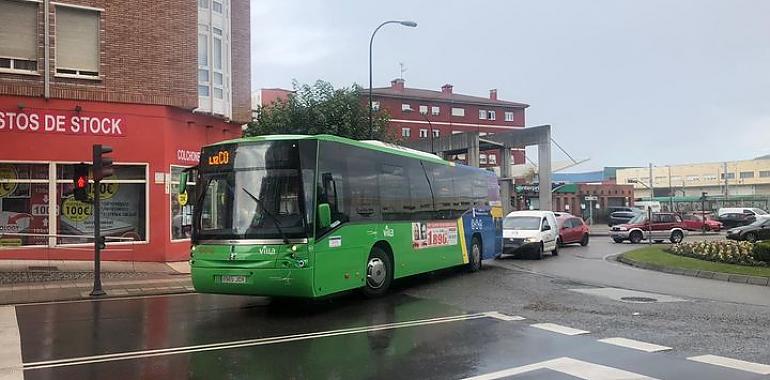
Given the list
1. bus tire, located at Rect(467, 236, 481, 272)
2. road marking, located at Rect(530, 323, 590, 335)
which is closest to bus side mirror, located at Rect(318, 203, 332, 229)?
road marking, located at Rect(530, 323, 590, 335)

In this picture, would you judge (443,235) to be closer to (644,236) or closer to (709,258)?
(709,258)

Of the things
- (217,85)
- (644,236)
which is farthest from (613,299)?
(644,236)

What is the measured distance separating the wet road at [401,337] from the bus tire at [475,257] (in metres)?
4.12

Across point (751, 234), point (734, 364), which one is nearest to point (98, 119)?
→ point (734, 364)

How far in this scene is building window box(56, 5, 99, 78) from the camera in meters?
18.2

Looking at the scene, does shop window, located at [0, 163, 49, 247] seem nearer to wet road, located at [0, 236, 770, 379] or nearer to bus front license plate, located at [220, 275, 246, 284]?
wet road, located at [0, 236, 770, 379]

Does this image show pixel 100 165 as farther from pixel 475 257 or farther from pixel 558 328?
pixel 558 328

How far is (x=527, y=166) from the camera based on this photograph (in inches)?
3285

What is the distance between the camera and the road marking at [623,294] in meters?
12.2

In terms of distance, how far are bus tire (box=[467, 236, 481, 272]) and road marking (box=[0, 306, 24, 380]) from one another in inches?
428

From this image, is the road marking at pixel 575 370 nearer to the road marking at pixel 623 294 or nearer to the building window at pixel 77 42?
the road marking at pixel 623 294

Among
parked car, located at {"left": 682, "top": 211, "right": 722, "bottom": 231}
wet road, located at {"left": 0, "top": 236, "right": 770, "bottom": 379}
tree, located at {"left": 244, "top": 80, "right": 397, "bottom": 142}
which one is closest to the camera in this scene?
wet road, located at {"left": 0, "top": 236, "right": 770, "bottom": 379}

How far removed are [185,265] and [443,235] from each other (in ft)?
26.6

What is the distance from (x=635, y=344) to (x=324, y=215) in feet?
16.1
